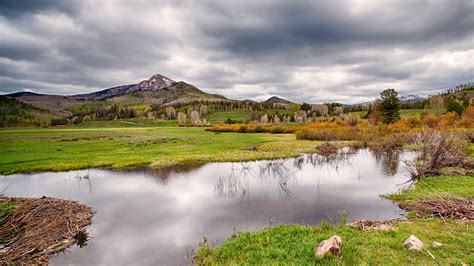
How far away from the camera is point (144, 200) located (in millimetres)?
19750

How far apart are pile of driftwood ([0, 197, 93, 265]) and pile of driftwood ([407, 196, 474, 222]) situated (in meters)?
18.1

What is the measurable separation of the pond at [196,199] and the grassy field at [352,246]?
1.81 meters

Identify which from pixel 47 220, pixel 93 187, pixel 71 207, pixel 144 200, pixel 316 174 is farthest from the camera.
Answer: pixel 316 174

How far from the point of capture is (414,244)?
9609mm

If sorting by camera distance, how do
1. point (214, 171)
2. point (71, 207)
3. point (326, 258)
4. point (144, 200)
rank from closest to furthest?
1. point (326, 258)
2. point (71, 207)
3. point (144, 200)
4. point (214, 171)

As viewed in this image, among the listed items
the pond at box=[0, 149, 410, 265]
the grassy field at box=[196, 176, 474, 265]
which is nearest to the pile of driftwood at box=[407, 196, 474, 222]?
the grassy field at box=[196, 176, 474, 265]

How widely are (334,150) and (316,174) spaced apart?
20563 mm

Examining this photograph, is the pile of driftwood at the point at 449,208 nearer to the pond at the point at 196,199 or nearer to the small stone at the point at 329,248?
the pond at the point at 196,199

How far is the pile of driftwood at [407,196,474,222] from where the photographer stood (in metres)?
12.7

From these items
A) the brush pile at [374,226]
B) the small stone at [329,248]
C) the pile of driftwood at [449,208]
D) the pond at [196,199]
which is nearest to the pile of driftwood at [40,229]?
the pond at [196,199]

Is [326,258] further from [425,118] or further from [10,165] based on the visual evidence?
[425,118]

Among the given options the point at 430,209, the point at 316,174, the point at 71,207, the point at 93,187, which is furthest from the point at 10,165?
the point at 430,209

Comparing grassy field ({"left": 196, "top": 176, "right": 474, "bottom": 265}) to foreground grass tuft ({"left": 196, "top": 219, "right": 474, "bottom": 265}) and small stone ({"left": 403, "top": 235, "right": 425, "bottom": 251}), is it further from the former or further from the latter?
small stone ({"left": 403, "top": 235, "right": 425, "bottom": 251})

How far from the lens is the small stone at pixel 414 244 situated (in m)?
9.49
